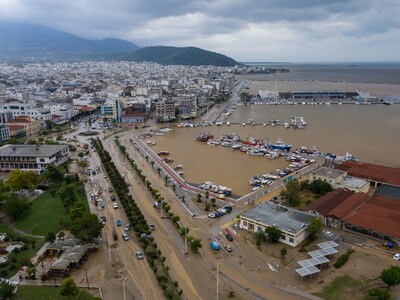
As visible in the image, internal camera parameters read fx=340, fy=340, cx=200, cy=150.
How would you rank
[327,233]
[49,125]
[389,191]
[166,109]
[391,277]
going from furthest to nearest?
[166,109] → [49,125] → [389,191] → [327,233] → [391,277]

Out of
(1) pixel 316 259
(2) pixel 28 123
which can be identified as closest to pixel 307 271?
(1) pixel 316 259

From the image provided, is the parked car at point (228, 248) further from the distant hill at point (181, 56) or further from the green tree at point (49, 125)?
the distant hill at point (181, 56)

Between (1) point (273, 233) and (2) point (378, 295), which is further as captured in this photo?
(1) point (273, 233)

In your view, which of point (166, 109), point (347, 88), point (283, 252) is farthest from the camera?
point (347, 88)

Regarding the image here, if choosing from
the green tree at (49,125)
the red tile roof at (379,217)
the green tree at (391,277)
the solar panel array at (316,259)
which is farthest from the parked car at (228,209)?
the green tree at (49,125)

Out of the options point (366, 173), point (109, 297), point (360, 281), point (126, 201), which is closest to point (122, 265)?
point (109, 297)

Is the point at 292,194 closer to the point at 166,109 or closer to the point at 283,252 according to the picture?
the point at 283,252

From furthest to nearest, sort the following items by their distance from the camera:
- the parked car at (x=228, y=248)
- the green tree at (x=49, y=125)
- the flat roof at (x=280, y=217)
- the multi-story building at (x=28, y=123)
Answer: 1. the green tree at (x=49, y=125)
2. the multi-story building at (x=28, y=123)
3. the flat roof at (x=280, y=217)
4. the parked car at (x=228, y=248)

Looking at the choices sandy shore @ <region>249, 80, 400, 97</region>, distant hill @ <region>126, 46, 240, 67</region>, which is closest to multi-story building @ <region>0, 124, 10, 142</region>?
sandy shore @ <region>249, 80, 400, 97</region>
